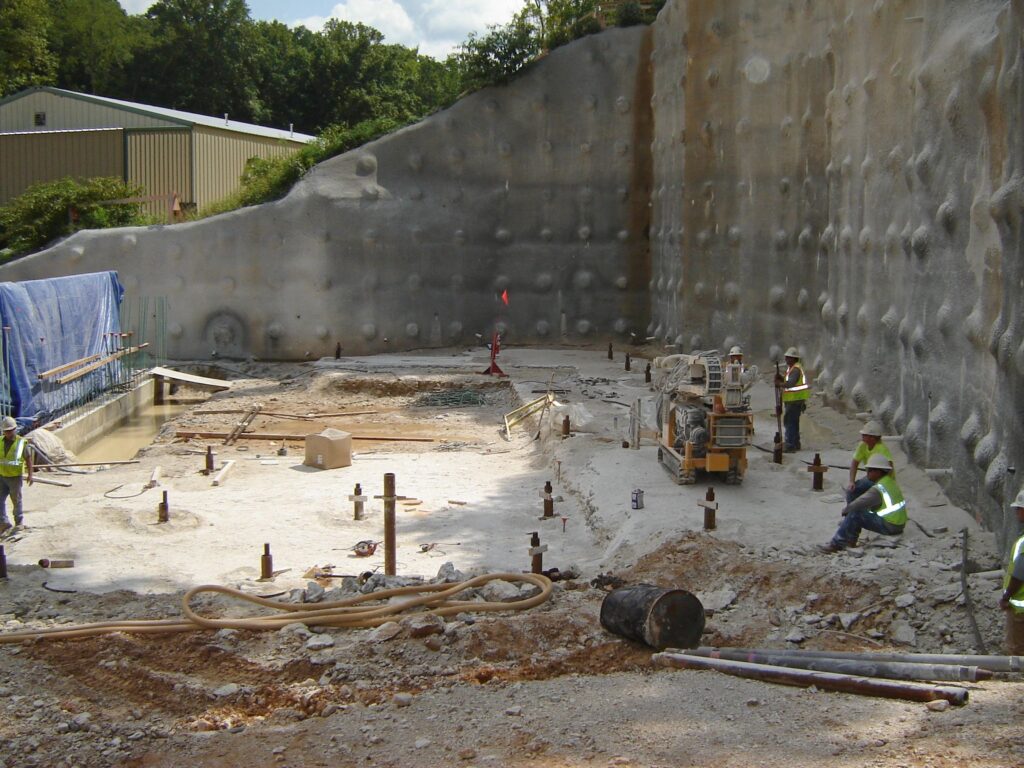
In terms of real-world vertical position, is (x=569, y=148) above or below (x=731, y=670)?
above

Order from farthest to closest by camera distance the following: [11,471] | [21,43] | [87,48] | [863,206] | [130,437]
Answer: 1. [87,48]
2. [21,43]
3. [130,437]
4. [863,206]
5. [11,471]

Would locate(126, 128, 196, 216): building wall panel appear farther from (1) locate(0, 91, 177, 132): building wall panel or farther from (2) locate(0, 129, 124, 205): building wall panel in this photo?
(1) locate(0, 91, 177, 132): building wall panel

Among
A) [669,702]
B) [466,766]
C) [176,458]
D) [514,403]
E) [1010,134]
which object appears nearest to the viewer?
[466,766]

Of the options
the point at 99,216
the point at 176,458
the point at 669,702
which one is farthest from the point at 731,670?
the point at 99,216

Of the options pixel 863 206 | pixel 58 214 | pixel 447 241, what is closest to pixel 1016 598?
pixel 863 206

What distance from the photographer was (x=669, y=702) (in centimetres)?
736

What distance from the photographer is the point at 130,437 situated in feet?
71.9

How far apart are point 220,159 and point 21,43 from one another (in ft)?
48.9

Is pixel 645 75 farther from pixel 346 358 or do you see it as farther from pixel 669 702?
pixel 669 702

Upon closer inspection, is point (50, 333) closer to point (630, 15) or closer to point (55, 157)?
point (55, 157)

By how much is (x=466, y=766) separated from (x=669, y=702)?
1491 millimetres

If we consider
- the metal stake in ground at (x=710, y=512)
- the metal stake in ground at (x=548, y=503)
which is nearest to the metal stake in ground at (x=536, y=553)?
the metal stake in ground at (x=710, y=512)

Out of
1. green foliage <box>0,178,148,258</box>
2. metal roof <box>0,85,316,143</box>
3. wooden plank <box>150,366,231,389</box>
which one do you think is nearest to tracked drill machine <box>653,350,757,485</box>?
wooden plank <box>150,366,231,389</box>

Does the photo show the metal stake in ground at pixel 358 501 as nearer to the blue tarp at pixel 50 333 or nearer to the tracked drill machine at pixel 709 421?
the tracked drill machine at pixel 709 421
